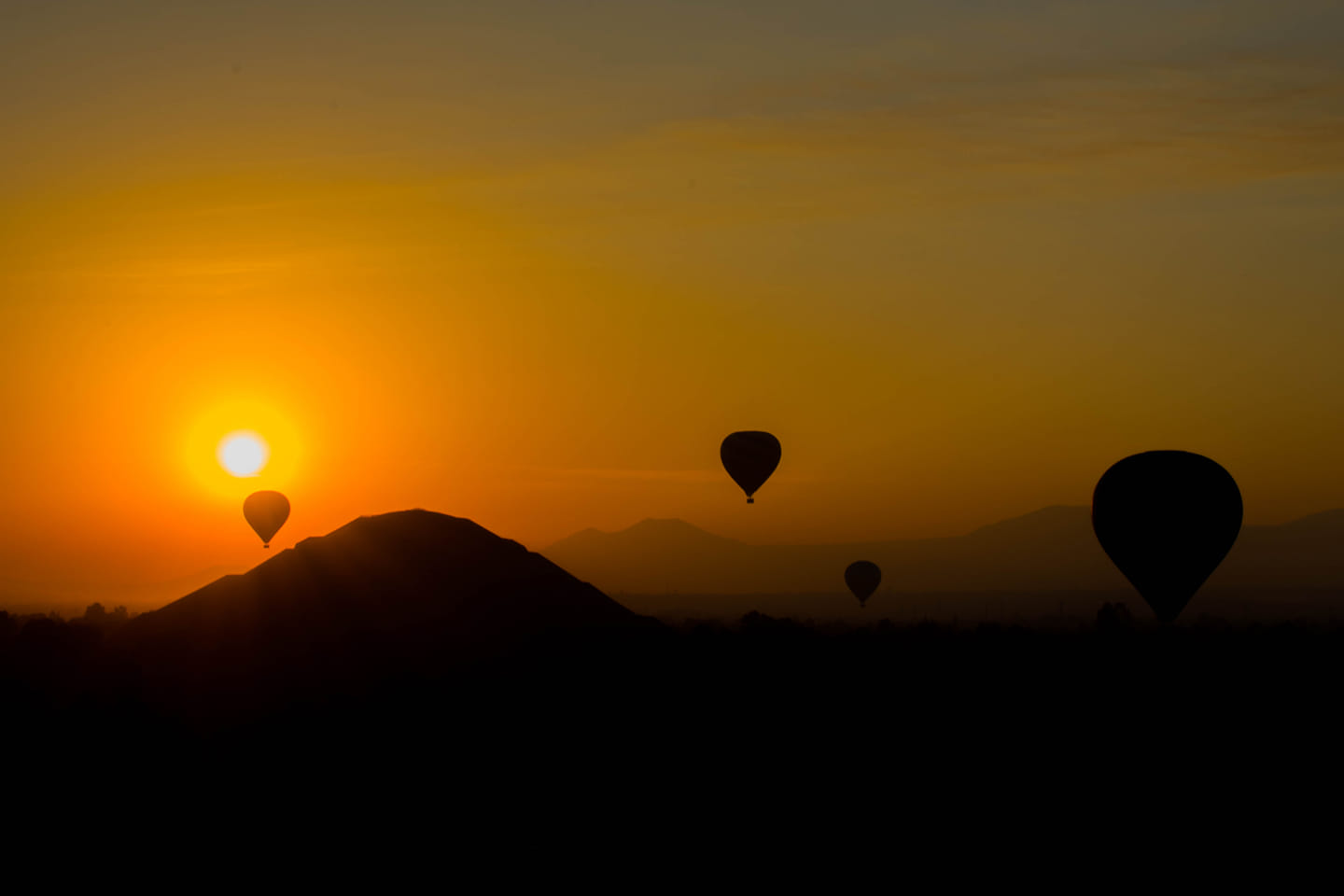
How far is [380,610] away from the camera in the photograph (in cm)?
5666

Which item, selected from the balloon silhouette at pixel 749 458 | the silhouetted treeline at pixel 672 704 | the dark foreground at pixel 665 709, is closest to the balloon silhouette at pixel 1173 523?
the silhouetted treeline at pixel 672 704

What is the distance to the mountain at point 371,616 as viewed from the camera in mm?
52125

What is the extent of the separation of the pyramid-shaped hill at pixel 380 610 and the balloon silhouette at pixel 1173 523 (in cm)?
2819

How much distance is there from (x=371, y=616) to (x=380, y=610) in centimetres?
53

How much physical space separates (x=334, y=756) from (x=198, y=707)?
7.61 m

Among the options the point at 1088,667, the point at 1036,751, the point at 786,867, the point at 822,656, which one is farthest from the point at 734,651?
the point at 786,867

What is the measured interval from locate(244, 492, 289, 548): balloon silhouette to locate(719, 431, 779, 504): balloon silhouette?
112ft

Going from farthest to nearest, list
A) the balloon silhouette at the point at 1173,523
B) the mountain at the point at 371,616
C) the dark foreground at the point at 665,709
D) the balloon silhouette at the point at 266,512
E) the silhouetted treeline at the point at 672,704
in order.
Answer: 1. the balloon silhouette at the point at 266,512
2. the balloon silhouette at the point at 1173,523
3. the mountain at the point at 371,616
4. the silhouetted treeline at the point at 672,704
5. the dark foreground at the point at 665,709

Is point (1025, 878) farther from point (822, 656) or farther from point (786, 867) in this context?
point (822, 656)

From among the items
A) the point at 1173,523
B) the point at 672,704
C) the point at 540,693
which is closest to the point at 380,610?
the point at 540,693

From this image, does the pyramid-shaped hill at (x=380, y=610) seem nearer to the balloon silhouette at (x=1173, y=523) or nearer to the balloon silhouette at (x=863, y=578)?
the balloon silhouette at (x=1173, y=523)

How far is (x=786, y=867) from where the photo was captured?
30.9 m

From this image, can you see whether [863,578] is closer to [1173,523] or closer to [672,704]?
[1173,523]

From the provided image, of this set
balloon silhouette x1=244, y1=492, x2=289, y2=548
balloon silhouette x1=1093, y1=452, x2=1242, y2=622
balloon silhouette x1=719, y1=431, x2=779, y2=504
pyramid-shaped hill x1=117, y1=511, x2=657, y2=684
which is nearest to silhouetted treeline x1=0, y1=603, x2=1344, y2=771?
pyramid-shaped hill x1=117, y1=511, x2=657, y2=684
